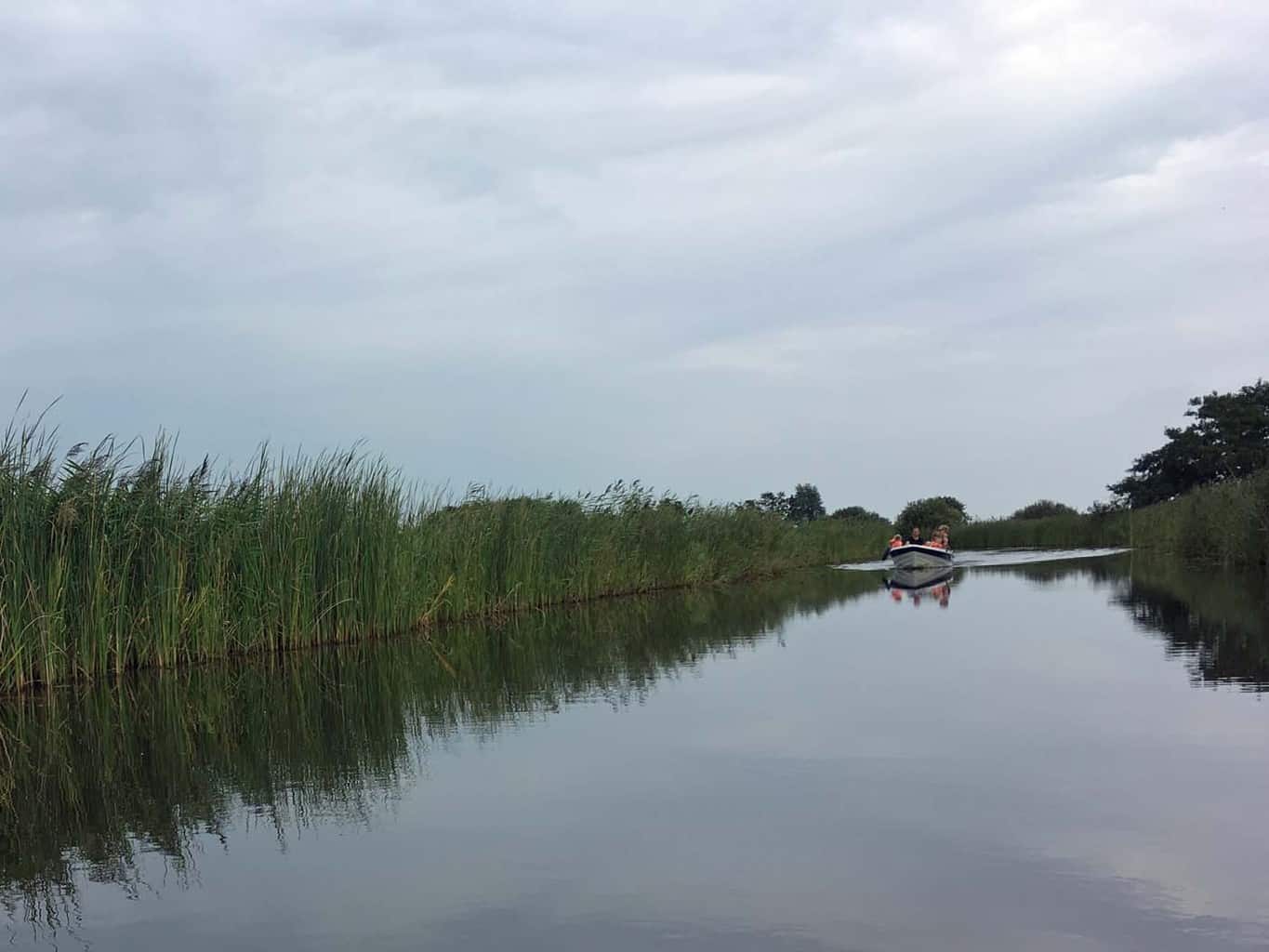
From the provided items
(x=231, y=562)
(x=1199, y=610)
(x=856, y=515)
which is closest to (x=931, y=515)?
(x=856, y=515)

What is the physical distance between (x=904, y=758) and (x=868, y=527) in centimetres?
3636

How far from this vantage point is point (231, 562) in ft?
37.7

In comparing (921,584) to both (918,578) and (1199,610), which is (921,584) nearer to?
(918,578)

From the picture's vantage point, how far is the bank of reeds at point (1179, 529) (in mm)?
22766

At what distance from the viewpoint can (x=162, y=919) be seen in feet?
13.5

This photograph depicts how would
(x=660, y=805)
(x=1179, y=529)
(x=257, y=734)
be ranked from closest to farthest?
(x=660, y=805), (x=257, y=734), (x=1179, y=529)

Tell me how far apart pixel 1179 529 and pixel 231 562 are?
27218 mm

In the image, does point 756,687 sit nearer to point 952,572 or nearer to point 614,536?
point 614,536

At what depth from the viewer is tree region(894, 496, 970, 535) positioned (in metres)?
52.3

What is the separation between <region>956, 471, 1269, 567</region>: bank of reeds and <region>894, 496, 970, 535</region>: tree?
4.59 feet

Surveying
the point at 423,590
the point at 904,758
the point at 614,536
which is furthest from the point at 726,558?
the point at 904,758

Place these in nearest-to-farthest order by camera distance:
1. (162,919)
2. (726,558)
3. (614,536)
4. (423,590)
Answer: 1. (162,919)
2. (423,590)
3. (614,536)
4. (726,558)

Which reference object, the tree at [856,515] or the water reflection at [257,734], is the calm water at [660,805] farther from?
the tree at [856,515]

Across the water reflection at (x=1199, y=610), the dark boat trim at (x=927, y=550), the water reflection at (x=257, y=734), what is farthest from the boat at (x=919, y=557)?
the water reflection at (x=257, y=734)
